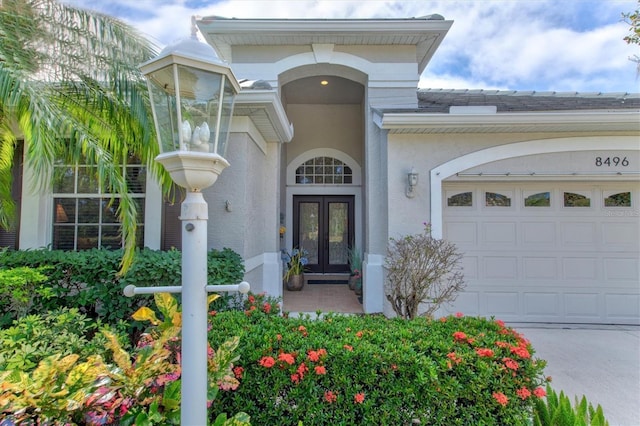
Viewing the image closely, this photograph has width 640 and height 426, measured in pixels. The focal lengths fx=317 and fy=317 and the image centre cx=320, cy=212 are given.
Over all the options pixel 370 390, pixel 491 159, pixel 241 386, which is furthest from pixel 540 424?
pixel 491 159

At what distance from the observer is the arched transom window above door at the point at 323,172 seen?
1079cm

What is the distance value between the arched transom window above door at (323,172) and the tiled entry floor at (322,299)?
11.4 ft

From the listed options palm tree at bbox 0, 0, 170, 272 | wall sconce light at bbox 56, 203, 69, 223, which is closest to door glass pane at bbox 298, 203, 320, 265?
wall sconce light at bbox 56, 203, 69, 223

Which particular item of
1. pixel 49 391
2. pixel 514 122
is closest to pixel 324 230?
pixel 514 122

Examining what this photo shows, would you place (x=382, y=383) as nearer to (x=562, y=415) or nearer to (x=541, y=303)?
(x=562, y=415)

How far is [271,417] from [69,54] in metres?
4.63

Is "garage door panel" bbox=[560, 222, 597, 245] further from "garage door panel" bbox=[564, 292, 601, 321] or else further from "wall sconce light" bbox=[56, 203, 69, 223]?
"wall sconce light" bbox=[56, 203, 69, 223]

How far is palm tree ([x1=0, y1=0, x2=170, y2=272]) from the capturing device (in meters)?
3.14

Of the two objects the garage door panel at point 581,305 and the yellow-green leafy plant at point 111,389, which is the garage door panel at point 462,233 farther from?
the yellow-green leafy plant at point 111,389

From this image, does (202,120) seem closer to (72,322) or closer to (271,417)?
(271,417)

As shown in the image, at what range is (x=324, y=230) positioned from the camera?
1108 cm

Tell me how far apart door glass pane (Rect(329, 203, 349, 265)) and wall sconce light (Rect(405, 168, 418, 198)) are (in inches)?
190

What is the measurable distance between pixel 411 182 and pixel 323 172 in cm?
497

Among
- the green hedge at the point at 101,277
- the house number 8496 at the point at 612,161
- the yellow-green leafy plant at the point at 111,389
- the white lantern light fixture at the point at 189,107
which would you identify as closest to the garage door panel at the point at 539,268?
the house number 8496 at the point at 612,161
